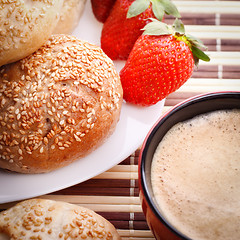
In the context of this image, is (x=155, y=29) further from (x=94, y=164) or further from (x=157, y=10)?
(x=94, y=164)

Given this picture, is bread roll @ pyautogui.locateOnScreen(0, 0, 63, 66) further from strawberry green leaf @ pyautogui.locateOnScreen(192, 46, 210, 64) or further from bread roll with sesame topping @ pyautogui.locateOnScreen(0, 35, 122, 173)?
strawberry green leaf @ pyautogui.locateOnScreen(192, 46, 210, 64)

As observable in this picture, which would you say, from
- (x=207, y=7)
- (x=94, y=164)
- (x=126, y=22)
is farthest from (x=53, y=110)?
(x=207, y=7)

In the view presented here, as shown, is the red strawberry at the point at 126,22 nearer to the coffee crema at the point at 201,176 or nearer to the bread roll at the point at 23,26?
the bread roll at the point at 23,26

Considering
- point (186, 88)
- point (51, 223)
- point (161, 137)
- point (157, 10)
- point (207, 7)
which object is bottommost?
point (51, 223)

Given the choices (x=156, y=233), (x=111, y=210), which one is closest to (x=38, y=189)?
(x=111, y=210)

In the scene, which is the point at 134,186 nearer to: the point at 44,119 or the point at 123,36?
the point at 44,119
